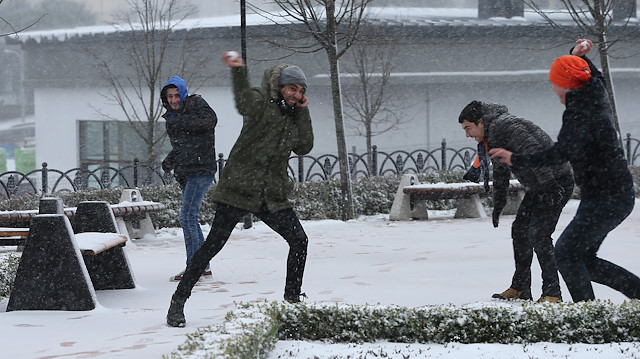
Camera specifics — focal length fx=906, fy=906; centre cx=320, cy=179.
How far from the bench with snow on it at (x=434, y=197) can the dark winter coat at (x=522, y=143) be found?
7.51 meters

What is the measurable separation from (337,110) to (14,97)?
59.5 metres

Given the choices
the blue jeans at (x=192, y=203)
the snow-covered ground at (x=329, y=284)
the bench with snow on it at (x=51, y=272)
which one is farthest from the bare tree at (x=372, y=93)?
the bench with snow on it at (x=51, y=272)

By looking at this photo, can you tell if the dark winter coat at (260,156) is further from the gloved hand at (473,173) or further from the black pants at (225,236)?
the gloved hand at (473,173)

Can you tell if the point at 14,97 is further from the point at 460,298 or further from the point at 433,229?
the point at 460,298

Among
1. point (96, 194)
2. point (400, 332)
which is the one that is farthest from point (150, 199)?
point (400, 332)

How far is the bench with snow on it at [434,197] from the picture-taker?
45.4 ft

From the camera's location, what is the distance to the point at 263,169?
555 cm

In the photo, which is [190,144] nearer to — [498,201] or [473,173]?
[473,173]

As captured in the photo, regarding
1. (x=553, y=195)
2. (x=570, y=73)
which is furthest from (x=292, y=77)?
(x=553, y=195)

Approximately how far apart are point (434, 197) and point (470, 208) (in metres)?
0.75

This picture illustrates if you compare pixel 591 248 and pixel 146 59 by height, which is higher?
pixel 146 59

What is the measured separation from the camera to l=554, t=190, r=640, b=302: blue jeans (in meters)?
4.98

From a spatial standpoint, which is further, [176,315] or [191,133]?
[191,133]

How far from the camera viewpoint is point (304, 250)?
569 cm
